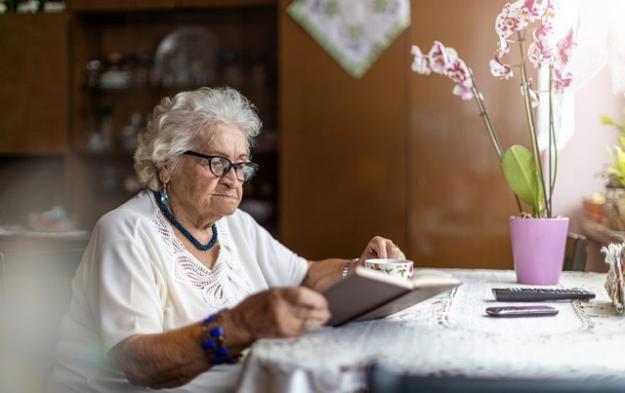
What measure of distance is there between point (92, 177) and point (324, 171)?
132 centimetres

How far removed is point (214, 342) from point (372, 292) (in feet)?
0.88

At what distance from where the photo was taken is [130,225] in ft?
4.88

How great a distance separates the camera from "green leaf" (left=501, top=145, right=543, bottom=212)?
1854 mm

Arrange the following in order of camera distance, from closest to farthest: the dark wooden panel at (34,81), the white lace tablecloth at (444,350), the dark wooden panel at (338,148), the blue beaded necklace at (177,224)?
the white lace tablecloth at (444,350)
the blue beaded necklace at (177,224)
the dark wooden panel at (338,148)
the dark wooden panel at (34,81)

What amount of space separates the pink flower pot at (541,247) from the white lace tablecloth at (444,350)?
0.35 metres

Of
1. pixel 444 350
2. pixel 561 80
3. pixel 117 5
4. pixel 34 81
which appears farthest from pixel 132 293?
pixel 34 81

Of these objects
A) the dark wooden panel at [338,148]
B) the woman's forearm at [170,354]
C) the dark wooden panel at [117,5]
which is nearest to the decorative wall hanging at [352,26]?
the dark wooden panel at [338,148]

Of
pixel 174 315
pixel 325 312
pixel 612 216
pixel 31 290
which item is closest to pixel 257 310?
pixel 325 312

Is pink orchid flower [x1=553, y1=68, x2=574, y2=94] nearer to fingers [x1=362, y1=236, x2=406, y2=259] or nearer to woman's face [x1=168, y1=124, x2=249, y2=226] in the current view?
fingers [x1=362, y1=236, x2=406, y2=259]

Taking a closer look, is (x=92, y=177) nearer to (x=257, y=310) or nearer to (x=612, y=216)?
(x=612, y=216)

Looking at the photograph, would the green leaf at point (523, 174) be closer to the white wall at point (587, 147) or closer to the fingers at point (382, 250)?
the fingers at point (382, 250)

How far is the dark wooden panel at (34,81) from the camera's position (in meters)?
3.73

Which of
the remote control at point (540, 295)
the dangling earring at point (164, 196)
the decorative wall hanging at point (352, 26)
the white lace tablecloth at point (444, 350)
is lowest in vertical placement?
the white lace tablecloth at point (444, 350)

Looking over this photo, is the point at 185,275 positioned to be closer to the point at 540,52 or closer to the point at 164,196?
the point at 164,196
